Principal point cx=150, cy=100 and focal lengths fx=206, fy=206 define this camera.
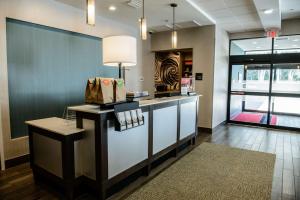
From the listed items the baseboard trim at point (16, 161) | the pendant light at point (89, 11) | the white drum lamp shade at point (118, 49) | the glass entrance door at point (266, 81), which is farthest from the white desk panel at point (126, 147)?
the glass entrance door at point (266, 81)

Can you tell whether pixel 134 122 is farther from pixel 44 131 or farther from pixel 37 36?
pixel 37 36

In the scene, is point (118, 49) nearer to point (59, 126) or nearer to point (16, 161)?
point (59, 126)

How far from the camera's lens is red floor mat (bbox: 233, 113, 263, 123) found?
21.8 feet

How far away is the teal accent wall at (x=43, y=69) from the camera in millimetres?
3270

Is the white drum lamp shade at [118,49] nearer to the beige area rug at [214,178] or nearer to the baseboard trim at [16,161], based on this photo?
the beige area rug at [214,178]

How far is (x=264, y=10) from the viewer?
3971 mm

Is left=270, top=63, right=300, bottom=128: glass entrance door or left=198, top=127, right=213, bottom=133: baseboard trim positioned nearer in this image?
left=198, top=127, right=213, bottom=133: baseboard trim

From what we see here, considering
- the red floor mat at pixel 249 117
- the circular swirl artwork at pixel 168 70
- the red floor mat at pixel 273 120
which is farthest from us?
the circular swirl artwork at pixel 168 70

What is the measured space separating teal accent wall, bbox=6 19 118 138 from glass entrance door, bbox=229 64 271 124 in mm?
4691

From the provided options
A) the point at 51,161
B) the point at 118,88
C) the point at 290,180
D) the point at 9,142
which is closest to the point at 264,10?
the point at 290,180

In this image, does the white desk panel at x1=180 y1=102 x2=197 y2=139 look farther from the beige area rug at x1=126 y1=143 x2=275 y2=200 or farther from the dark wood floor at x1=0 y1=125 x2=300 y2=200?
the dark wood floor at x1=0 y1=125 x2=300 y2=200

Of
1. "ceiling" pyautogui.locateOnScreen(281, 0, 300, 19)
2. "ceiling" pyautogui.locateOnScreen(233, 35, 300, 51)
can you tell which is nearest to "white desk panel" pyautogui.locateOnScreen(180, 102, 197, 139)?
"ceiling" pyautogui.locateOnScreen(281, 0, 300, 19)

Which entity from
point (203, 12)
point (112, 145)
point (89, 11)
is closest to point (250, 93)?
point (203, 12)

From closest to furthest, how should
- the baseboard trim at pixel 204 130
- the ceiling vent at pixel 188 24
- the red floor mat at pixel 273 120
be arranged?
the ceiling vent at pixel 188 24, the baseboard trim at pixel 204 130, the red floor mat at pixel 273 120
